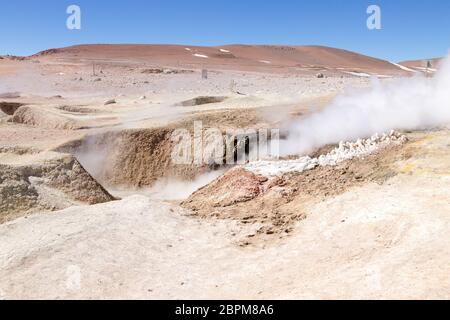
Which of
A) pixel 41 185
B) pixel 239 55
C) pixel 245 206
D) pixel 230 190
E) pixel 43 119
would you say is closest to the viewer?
pixel 245 206

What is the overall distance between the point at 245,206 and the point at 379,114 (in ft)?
9.30

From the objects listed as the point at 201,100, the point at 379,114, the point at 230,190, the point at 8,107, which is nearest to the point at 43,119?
the point at 8,107

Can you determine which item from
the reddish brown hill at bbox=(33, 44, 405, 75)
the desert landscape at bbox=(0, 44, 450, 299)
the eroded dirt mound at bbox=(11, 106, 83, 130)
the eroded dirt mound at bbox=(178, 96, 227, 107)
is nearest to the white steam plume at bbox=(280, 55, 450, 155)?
the desert landscape at bbox=(0, 44, 450, 299)

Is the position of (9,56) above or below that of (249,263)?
above

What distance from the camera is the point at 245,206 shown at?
5.29m

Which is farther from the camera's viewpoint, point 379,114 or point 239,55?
point 239,55

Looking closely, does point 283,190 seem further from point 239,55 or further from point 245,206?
point 239,55

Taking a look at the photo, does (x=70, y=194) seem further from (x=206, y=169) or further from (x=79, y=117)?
(x=79, y=117)

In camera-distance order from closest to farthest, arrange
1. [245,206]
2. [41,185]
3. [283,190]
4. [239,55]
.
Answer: [245,206]
[283,190]
[41,185]
[239,55]

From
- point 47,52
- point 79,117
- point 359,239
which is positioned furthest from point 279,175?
point 47,52

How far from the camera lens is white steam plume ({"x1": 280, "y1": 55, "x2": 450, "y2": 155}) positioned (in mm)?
6816

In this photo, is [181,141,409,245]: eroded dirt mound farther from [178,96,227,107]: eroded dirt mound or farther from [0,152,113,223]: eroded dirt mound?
[178,96,227,107]: eroded dirt mound

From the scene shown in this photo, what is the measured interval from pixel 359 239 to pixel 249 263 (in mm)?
842
